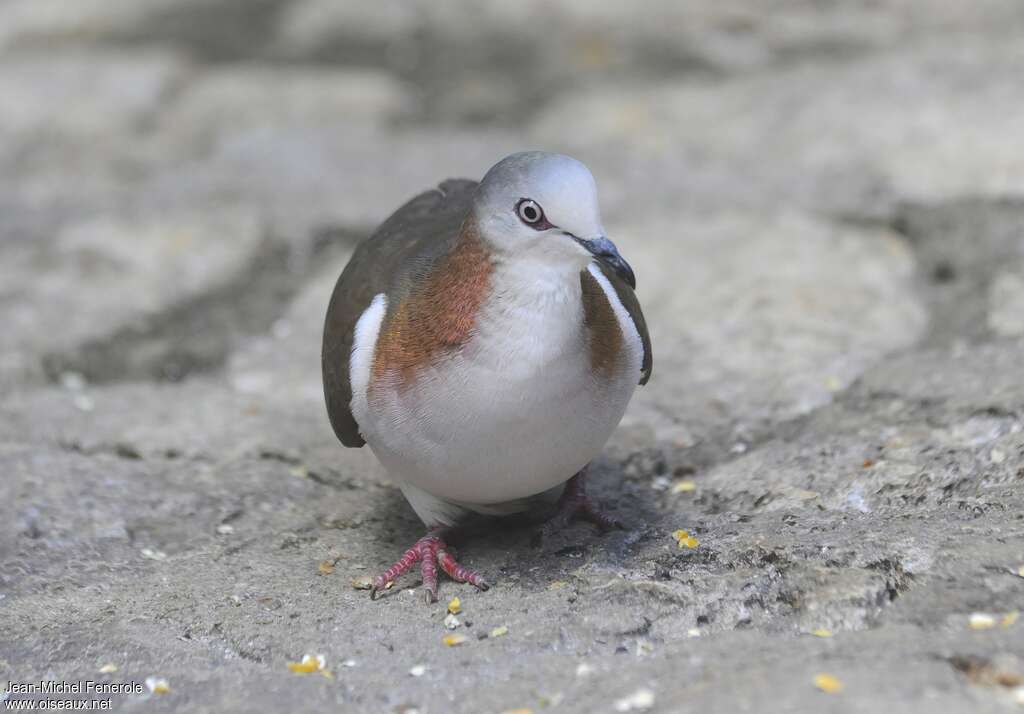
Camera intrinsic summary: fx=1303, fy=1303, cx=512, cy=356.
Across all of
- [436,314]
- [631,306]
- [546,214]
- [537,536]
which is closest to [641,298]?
[631,306]

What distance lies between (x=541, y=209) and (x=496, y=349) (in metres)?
0.35

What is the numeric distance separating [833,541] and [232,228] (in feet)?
11.4

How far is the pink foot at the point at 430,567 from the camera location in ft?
11.6

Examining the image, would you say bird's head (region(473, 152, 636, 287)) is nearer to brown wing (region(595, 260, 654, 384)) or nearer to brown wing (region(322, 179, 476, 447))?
brown wing (region(322, 179, 476, 447))

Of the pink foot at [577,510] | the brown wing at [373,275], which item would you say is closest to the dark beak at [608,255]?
the brown wing at [373,275]

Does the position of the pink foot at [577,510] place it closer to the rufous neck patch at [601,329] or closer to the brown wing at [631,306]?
the brown wing at [631,306]

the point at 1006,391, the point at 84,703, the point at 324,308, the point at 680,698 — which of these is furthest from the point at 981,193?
the point at 84,703

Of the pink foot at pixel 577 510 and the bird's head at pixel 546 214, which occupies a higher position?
the bird's head at pixel 546 214

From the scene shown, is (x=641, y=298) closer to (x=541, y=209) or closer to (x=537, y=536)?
(x=537, y=536)

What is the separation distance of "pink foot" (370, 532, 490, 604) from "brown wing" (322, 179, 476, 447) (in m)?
0.37

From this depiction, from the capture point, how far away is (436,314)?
3.29 metres

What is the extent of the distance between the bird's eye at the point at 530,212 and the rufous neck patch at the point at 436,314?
0.14 meters

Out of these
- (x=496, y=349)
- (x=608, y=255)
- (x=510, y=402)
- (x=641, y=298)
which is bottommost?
(x=641, y=298)

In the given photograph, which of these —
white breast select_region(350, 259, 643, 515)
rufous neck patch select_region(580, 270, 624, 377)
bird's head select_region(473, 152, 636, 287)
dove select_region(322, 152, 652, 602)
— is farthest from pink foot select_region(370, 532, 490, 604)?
bird's head select_region(473, 152, 636, 287)
